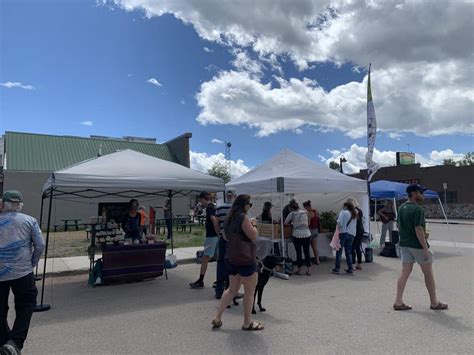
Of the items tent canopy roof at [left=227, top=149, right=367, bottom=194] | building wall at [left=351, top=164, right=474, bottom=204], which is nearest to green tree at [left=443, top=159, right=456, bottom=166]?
building wall at [left=351, top=164, right=474, bottom=204]

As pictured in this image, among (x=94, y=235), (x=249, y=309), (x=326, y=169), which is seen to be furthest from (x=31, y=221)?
(x=326, y=169)

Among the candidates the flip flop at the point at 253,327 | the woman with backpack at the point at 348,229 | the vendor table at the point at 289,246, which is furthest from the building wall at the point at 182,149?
the flip flop at the point at 253,327

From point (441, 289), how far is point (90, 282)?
22.3ft

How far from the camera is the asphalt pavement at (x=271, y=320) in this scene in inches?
161

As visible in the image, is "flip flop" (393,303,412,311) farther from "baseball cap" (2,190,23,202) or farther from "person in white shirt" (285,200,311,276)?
"baseball cap" (2,190,23,202)

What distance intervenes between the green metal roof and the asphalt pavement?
20124 mm

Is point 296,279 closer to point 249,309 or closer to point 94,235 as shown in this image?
point 249,309

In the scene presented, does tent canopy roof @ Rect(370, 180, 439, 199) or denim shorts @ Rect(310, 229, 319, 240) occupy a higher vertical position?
tent canopy roof @ Rect(370, 180, 439, 199)

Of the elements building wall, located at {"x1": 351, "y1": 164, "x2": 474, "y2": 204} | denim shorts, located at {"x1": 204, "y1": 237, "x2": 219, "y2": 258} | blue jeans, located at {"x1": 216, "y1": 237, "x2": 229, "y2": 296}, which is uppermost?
building wall, located at {"x1": 351, "y1": 164, "x2": 474, "y2": 204}

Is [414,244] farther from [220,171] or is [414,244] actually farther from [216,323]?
[220,171]

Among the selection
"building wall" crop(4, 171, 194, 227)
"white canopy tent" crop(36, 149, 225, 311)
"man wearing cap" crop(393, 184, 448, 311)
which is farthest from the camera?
"building wall" crop(4, 171, 194, 227)

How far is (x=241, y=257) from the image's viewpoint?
14.2ft

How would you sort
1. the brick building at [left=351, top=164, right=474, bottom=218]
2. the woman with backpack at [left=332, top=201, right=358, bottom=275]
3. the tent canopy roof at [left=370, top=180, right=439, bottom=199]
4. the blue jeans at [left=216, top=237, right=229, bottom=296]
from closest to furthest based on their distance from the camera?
the blue jeans at [left=216, top=237, right=229, bottom=296] → the woman with backpack at [left=332, top=201, right=358, bottom=275] → the tent canopy roof at [left=370, top=180, right=439, bottom=199] → the brick building at [left=351, top=164, right=474, bottom=218]

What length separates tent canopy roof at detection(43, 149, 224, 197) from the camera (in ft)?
21.0
